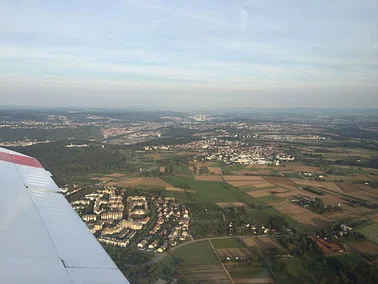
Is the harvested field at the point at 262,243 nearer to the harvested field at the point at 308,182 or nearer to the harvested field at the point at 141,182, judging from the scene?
the harvested field at the point at 141,182

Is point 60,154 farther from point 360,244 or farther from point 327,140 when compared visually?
point 327,140

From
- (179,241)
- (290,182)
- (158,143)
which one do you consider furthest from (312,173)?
(158,143)

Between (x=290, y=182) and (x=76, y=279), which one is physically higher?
(x=76, y=279)

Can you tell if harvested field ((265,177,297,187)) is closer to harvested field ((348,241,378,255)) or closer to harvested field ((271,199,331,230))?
harvested field ((271,199,331,230))

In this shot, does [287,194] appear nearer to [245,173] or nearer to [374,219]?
[374,219]

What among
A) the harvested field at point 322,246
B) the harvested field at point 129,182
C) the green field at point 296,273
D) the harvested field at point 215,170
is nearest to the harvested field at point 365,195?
the harvested field at point 322,246

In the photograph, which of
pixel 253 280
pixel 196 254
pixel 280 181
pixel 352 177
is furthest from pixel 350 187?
pixel 253 280

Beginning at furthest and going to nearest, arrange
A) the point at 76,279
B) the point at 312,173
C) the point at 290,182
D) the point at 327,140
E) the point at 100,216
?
the point at 327,140 < the point at 312,173 < the point at 290,182 < the point at 100,216 < the point at 76,279
